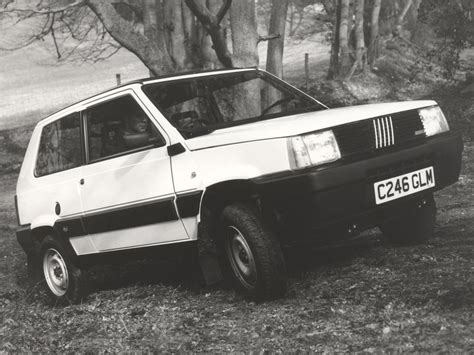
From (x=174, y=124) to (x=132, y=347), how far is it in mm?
1700

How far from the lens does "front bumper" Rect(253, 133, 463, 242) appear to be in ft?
15.2

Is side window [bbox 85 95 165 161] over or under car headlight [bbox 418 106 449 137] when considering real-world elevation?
over

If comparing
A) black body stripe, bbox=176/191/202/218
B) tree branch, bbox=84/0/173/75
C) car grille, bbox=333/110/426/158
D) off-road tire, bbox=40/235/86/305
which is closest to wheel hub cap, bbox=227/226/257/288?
black body stripe, bbox=176/191/202/218

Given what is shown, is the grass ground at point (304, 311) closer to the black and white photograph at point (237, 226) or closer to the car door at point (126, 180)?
the black and white photograph at point (237, 226)

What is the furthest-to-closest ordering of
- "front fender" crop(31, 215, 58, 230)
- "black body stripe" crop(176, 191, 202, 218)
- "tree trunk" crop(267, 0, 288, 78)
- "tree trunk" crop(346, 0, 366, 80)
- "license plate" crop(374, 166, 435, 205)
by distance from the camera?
1. "tree trunk" crop(346, 0, 366, 80)
2. "tree trunk" crop(267, 0, 288, 78)
3. "front fender" crop(31, 215, 58, 230)
4. "black body stripe" crop(176, 191, 202, 218)
5. "license plate" crop(374, 166, 435, 205)

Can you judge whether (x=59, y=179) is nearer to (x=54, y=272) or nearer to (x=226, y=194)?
(x=54, y=272)

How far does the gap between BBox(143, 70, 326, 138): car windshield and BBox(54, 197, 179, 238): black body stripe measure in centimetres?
60

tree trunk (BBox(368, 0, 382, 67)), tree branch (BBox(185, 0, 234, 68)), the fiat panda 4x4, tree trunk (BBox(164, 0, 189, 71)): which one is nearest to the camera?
the fiat panda 4x4

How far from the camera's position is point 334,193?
15.4 ft

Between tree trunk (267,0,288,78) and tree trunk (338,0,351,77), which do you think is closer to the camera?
tree trunk (267,0,288,78)

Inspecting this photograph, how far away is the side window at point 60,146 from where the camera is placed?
6.27 metres

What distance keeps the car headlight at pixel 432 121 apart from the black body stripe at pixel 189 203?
74.1 inches

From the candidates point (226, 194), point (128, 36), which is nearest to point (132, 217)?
point (226, 194)

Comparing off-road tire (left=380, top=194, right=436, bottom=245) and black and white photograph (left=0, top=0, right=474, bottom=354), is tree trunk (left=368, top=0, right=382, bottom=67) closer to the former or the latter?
black and white photograph (left=0, top=0, right=474, bottom=354)
